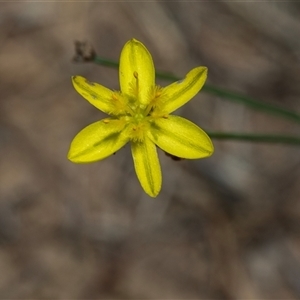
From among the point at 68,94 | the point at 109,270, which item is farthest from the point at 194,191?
the point at 68,94

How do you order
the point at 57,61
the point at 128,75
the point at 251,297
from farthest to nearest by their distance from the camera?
the point at 57,61
the point at 251,297
the point at 128,75

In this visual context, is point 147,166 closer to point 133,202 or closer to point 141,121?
point 141,121

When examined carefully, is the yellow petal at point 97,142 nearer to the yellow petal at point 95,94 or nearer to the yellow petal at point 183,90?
the yellow petal at point 95,94

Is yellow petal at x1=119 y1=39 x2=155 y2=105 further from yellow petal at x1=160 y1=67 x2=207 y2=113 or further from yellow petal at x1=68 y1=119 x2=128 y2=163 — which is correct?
yellow petal at x1=68 y1=119 x2=128 y2=163

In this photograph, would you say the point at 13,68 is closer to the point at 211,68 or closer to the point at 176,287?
the point at 211,68

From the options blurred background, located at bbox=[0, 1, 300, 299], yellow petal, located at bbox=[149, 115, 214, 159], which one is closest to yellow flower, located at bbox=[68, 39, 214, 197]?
yellow petal, located at bbox=[149, 115, 214, 159]

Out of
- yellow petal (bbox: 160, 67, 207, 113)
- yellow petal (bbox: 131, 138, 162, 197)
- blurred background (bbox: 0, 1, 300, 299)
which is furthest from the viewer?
blurred background (bbox: 0, 1, 300, 299)
